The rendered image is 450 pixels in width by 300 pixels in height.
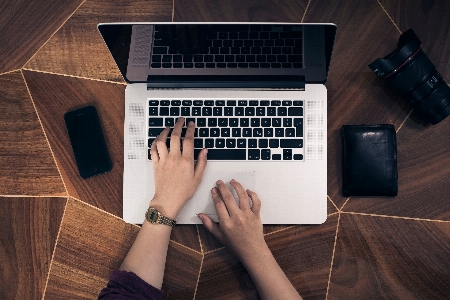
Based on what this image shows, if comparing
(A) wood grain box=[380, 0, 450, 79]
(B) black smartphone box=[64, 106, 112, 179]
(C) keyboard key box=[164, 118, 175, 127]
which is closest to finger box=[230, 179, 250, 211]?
(C) keyboard key box=[164, 118, 175, 127]

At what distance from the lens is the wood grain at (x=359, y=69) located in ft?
3.05

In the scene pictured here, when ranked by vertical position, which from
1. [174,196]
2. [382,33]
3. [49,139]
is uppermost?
[382,33]

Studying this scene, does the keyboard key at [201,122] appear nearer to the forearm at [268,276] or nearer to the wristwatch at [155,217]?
the wristwatch at [155,217]

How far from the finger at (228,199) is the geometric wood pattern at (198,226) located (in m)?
0.10

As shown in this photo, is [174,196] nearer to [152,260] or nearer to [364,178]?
[152,260]

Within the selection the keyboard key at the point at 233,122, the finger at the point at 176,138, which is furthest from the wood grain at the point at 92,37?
the keyboard key at the point at 233,122

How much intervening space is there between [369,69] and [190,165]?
0.51 metres

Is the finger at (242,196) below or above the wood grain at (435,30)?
below

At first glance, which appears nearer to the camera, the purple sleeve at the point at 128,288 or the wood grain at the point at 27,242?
the purple sleeve at the point at 128,288

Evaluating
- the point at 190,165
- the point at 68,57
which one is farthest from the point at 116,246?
the point at 68,57

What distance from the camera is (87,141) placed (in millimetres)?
943

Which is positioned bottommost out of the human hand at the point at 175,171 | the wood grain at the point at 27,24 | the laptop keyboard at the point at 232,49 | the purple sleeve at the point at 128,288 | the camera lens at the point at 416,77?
the purple sleeve at the point at 128,288

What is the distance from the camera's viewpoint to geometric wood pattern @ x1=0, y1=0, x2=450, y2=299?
910mm

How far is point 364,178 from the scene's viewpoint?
0.88m
